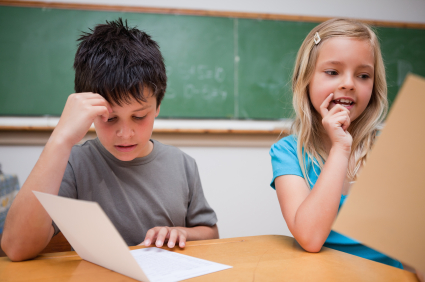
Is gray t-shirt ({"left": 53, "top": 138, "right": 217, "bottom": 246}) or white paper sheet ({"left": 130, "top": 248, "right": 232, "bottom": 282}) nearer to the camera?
white paper sheet ({"left": 130, "top": 248, "right": 232, "bottom": 282})

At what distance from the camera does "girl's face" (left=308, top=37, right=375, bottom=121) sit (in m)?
0.85

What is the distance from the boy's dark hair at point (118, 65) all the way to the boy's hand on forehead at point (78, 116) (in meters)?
0.08

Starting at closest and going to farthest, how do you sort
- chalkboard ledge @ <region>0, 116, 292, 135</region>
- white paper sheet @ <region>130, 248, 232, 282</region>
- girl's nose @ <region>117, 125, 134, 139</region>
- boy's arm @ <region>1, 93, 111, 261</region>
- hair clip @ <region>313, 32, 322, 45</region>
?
1. white paper sheet @ <region>130, 248, 232, 282</region>
2. boy's arm @ <region>1, 93, 111, 261</region>
3. girl's nose @ <region>117, 125, 134, 139</region>
4. hair clip @ <region>313, 32, 322, 45</region>
5. chalkboard ledge @ <region>0, 116, 292, 135</region>

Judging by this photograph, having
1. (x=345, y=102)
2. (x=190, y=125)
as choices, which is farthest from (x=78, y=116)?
(x=190, y=125)

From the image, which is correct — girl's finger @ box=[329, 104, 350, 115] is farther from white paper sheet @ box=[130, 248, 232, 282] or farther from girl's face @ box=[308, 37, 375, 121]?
white paper sheet @ box=[130, 248, 232, 282]

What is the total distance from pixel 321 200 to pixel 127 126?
0.50 m

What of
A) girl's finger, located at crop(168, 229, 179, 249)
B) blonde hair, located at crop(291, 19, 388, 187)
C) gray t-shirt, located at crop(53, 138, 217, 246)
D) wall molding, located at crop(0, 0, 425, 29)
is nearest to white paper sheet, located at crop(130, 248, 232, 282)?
girl's finger, located at crop(168, 229, 179, 249)

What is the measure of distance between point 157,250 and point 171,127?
1.50m

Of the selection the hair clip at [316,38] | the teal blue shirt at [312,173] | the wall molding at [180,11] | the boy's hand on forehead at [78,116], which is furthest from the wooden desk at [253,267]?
the wall molding at [180,11]

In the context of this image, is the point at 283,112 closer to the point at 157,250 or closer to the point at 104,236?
the point at 157,250

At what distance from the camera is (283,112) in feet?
7.59

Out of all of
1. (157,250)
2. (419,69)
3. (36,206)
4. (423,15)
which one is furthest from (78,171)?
(423,15)

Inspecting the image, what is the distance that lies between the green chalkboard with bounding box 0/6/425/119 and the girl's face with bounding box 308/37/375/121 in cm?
124

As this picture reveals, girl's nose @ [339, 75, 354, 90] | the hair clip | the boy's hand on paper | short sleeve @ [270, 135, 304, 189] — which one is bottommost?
the boy's hand on paper
